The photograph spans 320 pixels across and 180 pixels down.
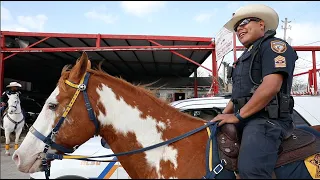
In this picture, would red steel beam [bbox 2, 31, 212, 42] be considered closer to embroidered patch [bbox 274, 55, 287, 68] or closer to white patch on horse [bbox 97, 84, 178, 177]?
white patch on horse [bbox 97, 84, 178, 177]

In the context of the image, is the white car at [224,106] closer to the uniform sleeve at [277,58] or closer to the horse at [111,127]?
the horse at [111,127]

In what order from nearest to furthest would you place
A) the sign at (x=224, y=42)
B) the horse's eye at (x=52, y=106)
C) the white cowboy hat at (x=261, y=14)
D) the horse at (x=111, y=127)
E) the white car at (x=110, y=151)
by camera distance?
the horse at (x=111, y=127), the horse's eye at (x=52, y=106), the white cowboy hat at (x=261, y=14), the white car at (x=110, y=151), the sign at (x=224, y=42)

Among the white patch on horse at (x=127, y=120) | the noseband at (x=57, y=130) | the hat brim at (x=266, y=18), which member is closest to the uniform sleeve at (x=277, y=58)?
the hat brim at (x=266, y=18)

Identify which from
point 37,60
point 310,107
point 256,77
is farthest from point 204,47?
point 37,60

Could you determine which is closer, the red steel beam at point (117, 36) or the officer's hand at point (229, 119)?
the officer's hand at point (229, 119)

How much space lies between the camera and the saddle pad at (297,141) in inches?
80.7

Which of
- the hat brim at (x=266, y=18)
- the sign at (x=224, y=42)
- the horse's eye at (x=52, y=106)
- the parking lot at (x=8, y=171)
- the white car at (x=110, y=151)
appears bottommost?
the parking lot at (x=8, y=171)

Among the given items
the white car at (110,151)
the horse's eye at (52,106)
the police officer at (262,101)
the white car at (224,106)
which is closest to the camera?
the police officer at (262,101)

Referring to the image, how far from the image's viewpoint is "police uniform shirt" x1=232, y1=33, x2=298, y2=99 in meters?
1.96

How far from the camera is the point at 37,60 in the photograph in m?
15.3

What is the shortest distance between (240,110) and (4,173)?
6.16 metres

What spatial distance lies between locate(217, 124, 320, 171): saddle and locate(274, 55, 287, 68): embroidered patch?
563 mm

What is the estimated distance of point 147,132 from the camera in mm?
2188

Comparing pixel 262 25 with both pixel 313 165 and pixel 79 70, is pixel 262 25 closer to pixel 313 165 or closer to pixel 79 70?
pixel 313 165
